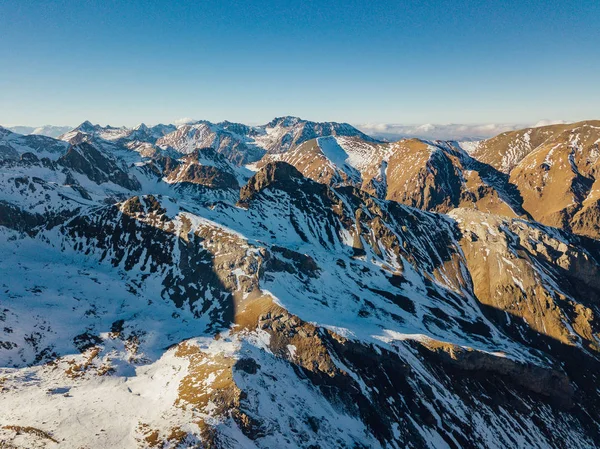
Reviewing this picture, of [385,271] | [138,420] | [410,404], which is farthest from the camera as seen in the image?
[385,271]

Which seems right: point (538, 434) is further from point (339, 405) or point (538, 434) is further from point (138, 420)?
point (138, 420)

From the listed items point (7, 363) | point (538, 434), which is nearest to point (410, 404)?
point (538, 434)

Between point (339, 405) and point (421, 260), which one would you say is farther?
point (421, 260)

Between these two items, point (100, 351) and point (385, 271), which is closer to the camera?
point (100, 351)

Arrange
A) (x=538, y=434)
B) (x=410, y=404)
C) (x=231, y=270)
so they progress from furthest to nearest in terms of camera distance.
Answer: (x=231, y=270) < (x=538, y=434) < (x=410, y=404)

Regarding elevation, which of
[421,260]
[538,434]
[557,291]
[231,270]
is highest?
[231,270]

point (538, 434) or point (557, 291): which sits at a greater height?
point (557, 291)

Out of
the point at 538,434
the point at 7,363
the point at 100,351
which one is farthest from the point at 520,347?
the point at 7,363

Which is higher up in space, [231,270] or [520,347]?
[231,270]

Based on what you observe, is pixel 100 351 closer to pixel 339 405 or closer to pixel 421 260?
pixel 339 405
